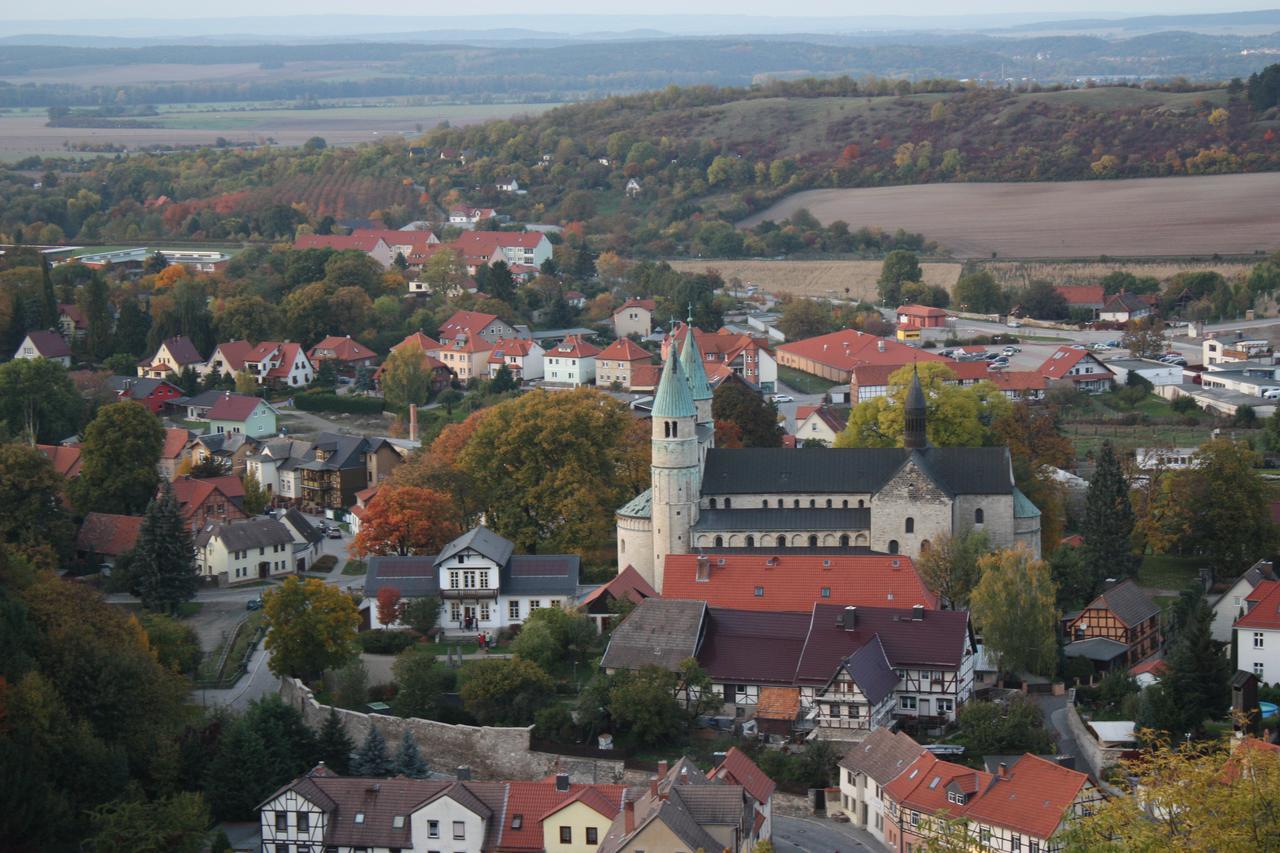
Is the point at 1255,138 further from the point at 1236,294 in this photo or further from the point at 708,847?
the point at 708,847

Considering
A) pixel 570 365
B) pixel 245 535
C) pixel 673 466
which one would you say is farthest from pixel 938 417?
pixel 570 365

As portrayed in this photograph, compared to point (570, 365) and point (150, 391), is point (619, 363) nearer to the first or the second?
point (570, 365)

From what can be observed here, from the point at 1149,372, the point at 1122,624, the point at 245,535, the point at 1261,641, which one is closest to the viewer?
the point at 1261,641

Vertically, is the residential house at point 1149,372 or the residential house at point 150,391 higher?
the residential house at point 150,391

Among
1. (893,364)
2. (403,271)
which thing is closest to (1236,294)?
(893,364)

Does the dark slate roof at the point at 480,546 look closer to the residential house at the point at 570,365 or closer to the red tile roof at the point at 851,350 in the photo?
the residential house at the point at 570,365

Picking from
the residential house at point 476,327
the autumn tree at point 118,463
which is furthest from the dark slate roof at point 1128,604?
the residential house at point 476,327
